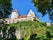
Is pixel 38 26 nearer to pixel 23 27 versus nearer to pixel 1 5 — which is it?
pixel 23 27

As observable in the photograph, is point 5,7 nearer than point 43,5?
No

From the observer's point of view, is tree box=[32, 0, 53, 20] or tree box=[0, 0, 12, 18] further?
tree box=[0, 0, 12, 18]

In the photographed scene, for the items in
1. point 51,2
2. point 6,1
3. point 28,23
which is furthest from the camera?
point 28,23

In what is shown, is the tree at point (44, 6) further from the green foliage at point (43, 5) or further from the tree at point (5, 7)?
the tree at point (5, 7)

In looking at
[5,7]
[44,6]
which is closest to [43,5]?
A: [44,6]

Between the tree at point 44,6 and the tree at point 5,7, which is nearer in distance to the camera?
the tree at point 44,6

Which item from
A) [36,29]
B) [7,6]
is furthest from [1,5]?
[36,29]

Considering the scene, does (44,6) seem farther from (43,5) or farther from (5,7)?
(5,7)

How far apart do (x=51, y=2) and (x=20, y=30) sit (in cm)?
3291

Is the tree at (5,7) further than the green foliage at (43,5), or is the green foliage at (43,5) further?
the tree at (5,7)

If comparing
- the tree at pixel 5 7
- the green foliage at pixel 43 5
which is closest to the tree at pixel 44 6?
the green foliage at pixel 43 5

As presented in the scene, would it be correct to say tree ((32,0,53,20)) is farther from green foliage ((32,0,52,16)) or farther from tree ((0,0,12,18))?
tree ((0,0,12,18))

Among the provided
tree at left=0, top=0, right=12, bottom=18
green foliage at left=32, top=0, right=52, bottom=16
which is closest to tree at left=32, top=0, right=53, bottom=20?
green foliage at left=32, top=0, right=52, bottom=16

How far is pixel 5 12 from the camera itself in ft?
54.0
